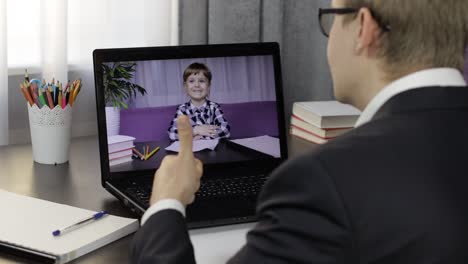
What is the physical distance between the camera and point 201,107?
1.72 m

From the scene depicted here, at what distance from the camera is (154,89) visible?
168cm

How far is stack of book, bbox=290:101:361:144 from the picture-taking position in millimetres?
1971

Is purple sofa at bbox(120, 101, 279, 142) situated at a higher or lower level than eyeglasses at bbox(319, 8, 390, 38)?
lower

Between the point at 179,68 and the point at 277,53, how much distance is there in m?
0.24

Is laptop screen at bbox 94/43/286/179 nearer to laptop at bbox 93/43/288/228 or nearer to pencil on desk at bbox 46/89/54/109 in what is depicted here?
laptop at bbox 93/43/288/228

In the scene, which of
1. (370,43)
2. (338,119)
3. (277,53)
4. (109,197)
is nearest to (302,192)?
(370,43)

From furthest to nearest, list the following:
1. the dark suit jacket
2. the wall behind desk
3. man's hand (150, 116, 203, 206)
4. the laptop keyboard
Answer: the wall behind desk < the laptop keyboard < man's hand (150, 116, 203, 206) < the dark suit jacket

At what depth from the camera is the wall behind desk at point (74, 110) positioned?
6.89 feet

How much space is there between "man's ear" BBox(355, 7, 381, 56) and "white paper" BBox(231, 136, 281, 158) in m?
0.71

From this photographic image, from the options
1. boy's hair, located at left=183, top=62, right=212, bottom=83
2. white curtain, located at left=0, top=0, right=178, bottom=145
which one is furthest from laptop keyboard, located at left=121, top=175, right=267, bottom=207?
white curtain, located at left=0, top=0, right=178, bottom=145

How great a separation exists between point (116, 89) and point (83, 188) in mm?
209

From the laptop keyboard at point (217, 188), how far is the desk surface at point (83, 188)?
43 mm

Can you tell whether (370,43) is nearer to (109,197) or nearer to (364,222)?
(364,222)

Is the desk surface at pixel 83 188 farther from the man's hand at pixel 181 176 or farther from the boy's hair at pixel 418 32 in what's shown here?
the boy's hair at pixel 418 32
